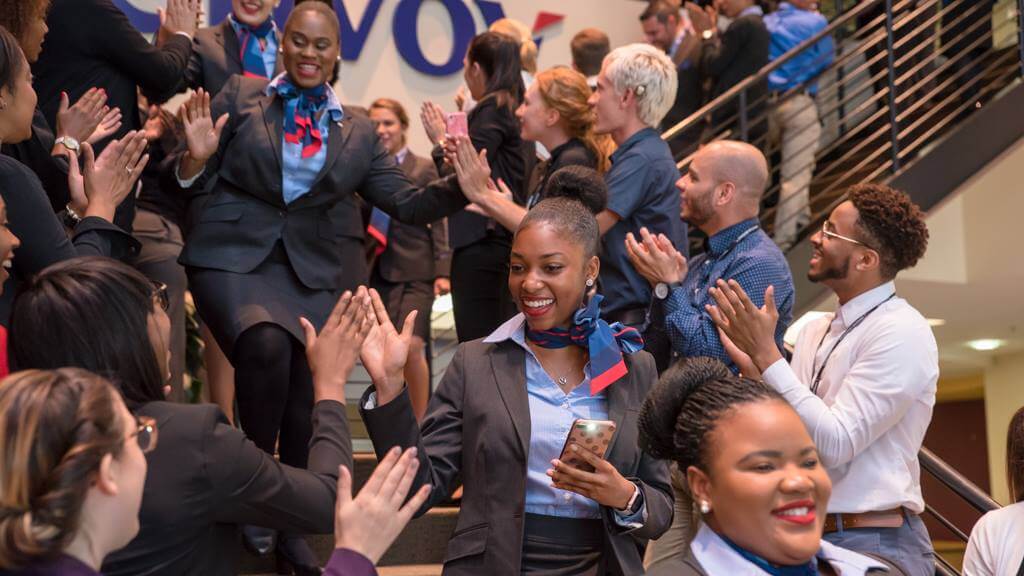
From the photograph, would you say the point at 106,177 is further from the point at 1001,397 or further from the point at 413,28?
the point at 1001,397

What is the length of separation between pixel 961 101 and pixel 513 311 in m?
4.14

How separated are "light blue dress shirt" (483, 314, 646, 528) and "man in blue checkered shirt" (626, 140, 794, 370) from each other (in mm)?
Answer: 616

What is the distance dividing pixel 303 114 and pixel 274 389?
37.5 inches

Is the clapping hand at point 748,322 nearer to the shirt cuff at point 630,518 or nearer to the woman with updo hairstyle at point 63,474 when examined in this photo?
the shirt cuff at point 630,518

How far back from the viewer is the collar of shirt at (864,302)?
3.90m

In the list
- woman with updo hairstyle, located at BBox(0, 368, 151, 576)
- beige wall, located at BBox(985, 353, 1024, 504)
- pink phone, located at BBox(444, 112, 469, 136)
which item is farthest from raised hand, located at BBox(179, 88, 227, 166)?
beige wall, located at BBox(985, 353, 1024, 504)

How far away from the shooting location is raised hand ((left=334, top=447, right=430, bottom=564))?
8.06ft

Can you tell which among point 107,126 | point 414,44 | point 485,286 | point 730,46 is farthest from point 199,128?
point 414,44

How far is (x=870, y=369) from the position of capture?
3.70 metres

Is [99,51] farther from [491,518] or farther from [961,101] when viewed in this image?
[961,101]

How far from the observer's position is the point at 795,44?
784 centimetres

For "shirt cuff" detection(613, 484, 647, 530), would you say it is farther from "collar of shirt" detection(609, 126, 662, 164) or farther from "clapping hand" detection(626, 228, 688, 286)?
"collar of shirt" detection(609, 126, 662, 164)

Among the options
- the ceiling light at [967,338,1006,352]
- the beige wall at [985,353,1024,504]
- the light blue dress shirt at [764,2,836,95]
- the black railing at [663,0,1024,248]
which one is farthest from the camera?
the beige wall at [985,353,1024,504]

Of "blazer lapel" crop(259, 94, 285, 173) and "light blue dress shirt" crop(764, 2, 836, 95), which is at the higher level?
"light blue dress shirt" crop(764, 2, 836, 95)
